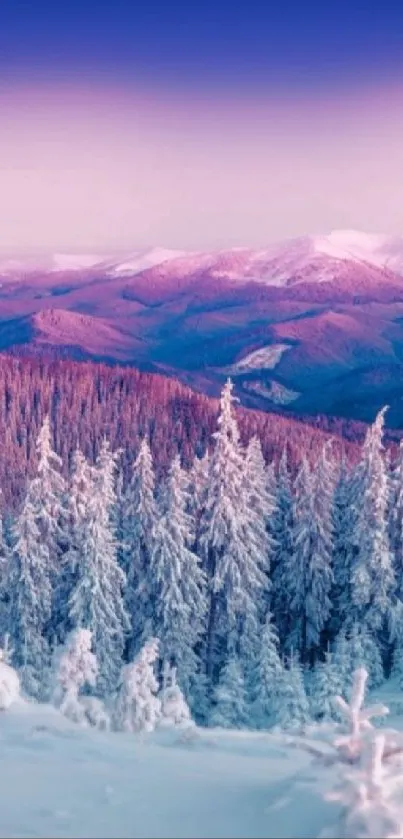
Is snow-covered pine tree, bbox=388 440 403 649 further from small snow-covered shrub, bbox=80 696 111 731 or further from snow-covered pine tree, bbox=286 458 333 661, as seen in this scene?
small snow-covered shrub, bbox=80 696 111 731

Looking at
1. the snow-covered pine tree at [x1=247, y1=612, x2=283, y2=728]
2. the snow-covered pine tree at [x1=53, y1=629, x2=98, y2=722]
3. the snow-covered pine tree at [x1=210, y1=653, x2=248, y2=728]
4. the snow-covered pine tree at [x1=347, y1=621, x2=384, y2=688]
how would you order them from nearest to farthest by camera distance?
the snow-covered pine tree at [x1=53, y1=629, x2=98, y2=722]
the snow-covered pine tree at [x1=210, y1=653, x2=248, y2=728]
the snow-covered pine tree at [x1=247, y1=612, x2=283, y2=728]
the snow-covered pine tree at [x1=347, y1=621, x2=384, y2=688]

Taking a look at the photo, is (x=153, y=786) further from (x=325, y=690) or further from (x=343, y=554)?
(x=343, y=554)

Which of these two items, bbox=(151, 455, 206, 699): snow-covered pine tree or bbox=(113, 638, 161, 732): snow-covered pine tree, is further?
bbox=(151, 455, 206, 699): snow-covered pine tree

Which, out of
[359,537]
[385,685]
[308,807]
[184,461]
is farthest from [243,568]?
[184,461]

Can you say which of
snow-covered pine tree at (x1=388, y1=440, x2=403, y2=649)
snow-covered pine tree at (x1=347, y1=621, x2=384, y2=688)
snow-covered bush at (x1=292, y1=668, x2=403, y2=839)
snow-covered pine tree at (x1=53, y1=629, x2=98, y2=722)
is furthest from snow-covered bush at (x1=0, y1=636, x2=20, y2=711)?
snow-covered pine tree at (x1=388, y1=440, x2=403, y2=649)

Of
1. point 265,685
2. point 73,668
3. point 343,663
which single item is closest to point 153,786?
point 73,668

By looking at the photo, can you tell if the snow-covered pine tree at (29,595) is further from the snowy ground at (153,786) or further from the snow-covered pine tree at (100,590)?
the snowy ground at (153,786)

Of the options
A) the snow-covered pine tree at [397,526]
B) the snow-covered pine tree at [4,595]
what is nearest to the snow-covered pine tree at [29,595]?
the snow-covered pine tree at [4,595]
